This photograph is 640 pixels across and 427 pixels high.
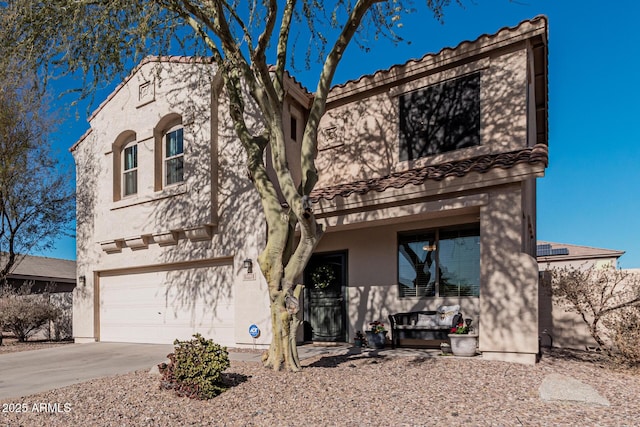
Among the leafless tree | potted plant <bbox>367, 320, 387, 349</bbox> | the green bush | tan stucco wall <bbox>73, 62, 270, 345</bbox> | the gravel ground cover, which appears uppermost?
tan stucco wall <bbox>73, 62, 270, 345</bbox>

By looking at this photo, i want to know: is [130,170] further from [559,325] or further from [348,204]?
[559,325]

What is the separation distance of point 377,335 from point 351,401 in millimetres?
4368

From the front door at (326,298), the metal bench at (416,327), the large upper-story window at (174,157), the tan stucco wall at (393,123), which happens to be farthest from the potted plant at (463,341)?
the large upper-story window at (174,157)

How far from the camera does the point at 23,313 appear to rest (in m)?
13.4

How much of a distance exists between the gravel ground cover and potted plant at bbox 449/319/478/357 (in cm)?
76

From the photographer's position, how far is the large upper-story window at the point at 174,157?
38.6ft

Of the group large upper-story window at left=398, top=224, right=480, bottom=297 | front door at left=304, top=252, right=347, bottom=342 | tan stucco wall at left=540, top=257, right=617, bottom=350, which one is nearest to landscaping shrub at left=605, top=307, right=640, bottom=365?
tan stucco wall at left=540, top=257, right=617, bottom=350

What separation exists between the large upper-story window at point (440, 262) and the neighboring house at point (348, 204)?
29 mm

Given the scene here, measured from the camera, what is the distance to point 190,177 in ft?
36.7

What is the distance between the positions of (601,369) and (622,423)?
3.15 m

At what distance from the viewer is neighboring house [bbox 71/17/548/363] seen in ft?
25.4

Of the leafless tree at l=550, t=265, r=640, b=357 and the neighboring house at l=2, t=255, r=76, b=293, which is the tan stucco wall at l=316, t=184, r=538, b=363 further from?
the neighboring house at l=2, t=255, r=76, b=293

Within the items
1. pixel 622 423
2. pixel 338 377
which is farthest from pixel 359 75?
pixel 622 423

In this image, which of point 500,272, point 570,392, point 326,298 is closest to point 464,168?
point 500,272
